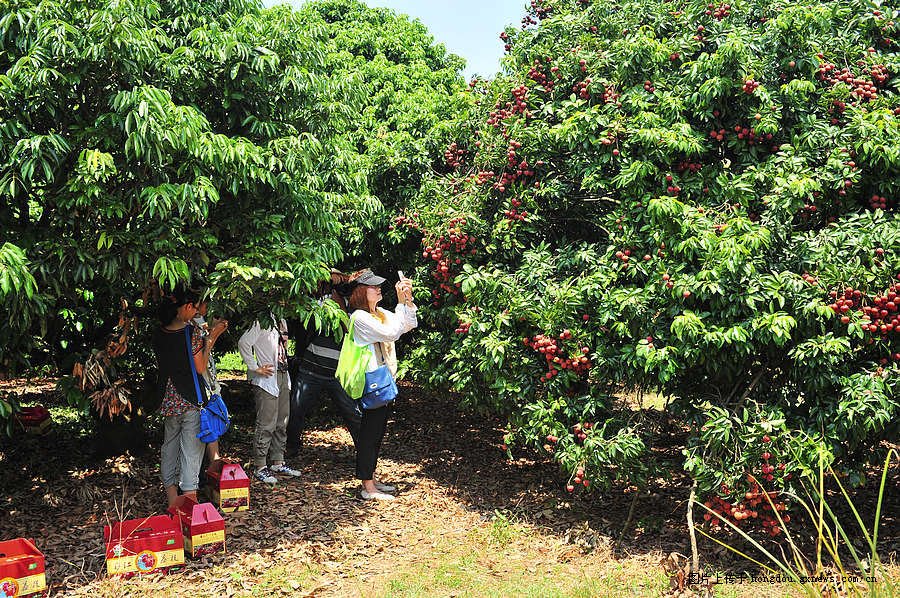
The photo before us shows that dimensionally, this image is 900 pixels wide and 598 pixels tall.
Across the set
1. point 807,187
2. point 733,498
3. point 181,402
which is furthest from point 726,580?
point 181,402

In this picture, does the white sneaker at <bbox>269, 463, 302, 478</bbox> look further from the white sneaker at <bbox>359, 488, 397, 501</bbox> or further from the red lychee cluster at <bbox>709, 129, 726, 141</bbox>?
the red lychee cluster at <bbox>709, 129, 726, 141</bbox>

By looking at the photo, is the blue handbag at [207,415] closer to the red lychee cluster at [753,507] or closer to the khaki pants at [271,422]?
the khaki pants at [271,422]

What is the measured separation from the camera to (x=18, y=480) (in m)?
6.25

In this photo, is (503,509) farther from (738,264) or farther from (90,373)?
(90,373)

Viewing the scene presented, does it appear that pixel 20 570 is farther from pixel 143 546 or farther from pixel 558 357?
pixel 558 357

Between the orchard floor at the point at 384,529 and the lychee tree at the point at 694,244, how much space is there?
56cm

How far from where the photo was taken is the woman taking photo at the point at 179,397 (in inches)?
198

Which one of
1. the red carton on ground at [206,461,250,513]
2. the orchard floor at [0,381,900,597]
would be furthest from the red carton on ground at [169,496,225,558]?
the red carton on ground at [206,461,250,513]

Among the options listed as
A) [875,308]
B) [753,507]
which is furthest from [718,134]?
[753,507]

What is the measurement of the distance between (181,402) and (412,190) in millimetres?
3606

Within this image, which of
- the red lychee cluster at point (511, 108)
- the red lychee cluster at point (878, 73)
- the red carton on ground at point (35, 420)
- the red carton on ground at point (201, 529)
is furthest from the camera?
the red carton on ground at point (35, 420)

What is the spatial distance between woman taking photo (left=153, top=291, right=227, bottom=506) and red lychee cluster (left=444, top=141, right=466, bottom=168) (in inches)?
131

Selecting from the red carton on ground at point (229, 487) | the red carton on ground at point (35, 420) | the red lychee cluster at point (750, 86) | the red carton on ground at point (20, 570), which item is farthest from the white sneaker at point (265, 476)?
the red lychee cluster at point (750, 86)

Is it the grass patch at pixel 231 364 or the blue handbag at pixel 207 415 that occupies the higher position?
the blue handbag at pixel 207 415
